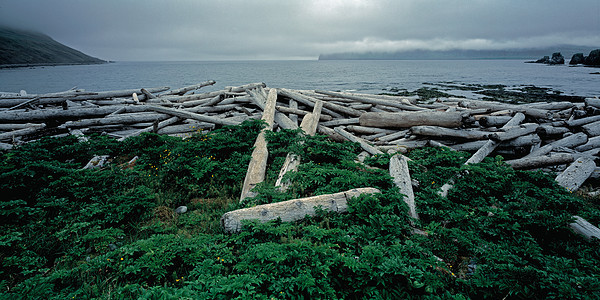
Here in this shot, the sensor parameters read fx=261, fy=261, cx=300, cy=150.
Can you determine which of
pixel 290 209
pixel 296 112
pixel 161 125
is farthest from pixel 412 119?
pixel 161 125

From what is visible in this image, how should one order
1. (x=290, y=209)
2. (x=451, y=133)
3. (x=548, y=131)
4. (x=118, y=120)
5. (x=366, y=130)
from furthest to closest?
(x=118, y=120) → (x=366, y=130) → (x=451, y=133) → (x=548, y=131) → (x=290, y=209)

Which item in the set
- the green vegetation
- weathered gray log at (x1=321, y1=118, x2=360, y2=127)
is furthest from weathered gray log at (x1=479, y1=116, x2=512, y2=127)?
weathered gray log at (x1=321, y1=118, x2=360, y2=127)

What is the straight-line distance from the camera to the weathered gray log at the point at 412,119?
10.3 metres

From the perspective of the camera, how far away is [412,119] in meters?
10.9

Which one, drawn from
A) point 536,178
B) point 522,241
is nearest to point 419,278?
point 522,241

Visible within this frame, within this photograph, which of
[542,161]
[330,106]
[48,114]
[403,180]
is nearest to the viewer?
[403,180]

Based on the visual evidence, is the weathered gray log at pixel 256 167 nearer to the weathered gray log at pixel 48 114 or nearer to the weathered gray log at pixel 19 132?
the weathered gray log at pixel 48 114

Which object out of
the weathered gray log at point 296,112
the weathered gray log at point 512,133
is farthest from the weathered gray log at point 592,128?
the weathered gray log at point 296,112

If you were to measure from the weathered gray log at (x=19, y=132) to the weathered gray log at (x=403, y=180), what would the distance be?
14070 millimetres

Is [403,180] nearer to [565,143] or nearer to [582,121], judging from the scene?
[565,143]

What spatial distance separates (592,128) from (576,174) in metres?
4.86

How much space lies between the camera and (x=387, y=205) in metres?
5.12

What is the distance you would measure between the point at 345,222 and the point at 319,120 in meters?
7.77

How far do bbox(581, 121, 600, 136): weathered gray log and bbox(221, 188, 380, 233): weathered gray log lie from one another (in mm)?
10985
